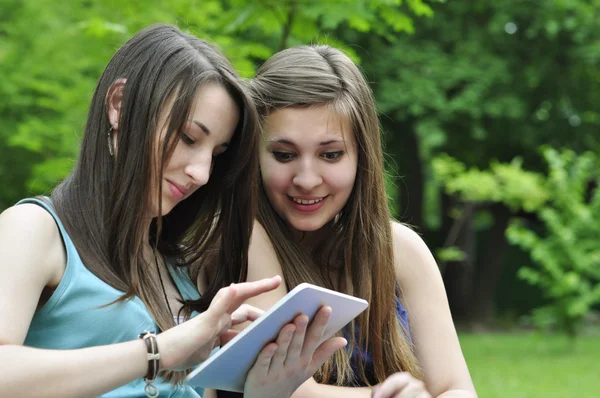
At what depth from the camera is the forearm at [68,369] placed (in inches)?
67.5

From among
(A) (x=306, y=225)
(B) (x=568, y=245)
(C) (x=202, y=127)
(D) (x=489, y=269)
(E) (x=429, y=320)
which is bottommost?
(D) (x=489, y=269)

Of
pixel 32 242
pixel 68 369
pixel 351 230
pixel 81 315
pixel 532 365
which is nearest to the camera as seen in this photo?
pixel 68 369

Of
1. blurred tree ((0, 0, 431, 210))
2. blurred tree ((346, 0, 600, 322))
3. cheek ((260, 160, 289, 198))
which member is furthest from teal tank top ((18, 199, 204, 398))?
blurred tree ((346, 0, 600, 322))

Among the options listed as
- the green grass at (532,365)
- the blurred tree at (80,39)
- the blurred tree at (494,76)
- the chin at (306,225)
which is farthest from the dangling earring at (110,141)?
the blurred tree at (494,76)

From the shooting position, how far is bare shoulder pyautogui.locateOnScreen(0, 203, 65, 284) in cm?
183

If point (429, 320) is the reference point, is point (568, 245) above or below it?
below

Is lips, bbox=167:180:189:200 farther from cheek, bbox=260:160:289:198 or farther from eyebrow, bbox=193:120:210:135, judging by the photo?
cheek, bbox=260:160:289:198

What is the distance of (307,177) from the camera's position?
2.46m

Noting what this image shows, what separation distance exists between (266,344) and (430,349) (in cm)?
79

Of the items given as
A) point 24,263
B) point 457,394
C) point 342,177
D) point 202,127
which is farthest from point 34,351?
point 457,394

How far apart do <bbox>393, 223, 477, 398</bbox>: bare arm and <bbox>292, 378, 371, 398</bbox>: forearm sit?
26cm

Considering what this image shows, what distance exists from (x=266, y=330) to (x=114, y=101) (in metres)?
0.72

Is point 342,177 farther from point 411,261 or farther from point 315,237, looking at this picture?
point 411,261

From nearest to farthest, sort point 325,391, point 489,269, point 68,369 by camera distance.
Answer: point 68,369
point 325,391
point 489,269
